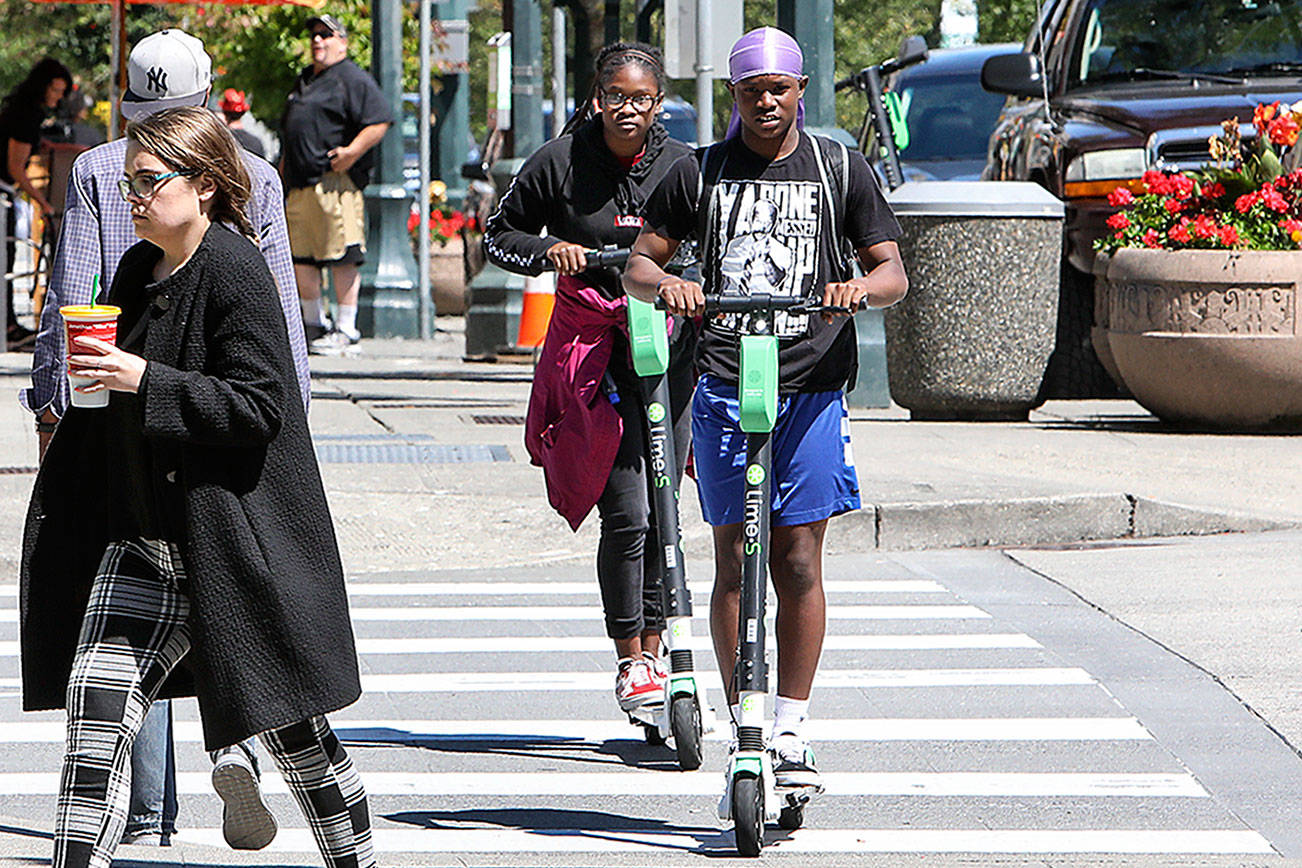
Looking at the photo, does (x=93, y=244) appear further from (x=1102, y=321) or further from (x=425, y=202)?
(x=425, y=202)

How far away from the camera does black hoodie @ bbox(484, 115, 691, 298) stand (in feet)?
20.7

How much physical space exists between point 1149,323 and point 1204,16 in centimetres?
225

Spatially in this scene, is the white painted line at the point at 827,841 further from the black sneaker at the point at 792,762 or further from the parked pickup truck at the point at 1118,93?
the parked pickup truck at the point at 1118,93

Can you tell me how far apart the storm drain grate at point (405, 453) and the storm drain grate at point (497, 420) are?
3.37 feet

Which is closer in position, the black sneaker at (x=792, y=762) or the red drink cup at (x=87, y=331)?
the red drink cup at (x=87, y=331)

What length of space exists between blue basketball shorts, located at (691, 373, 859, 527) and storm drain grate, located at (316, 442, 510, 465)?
5.76 meters

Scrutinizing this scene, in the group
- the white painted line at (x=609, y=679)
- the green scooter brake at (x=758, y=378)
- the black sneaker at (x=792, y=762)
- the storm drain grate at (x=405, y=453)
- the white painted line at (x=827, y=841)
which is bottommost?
the storm drain grate at (x=405, y=453)

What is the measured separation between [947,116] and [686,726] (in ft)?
49.8

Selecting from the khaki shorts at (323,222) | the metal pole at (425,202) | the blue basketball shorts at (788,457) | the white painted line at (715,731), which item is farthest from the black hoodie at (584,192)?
the metal pole at (425,202)

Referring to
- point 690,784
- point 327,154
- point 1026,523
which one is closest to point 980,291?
point 1026,523

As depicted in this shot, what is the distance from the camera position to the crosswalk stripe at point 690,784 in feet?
18.2

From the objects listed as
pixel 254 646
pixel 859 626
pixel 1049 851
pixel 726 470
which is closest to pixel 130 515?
pixel 254 646

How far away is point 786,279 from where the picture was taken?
5133 millimetres

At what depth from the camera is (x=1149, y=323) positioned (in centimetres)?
1188
